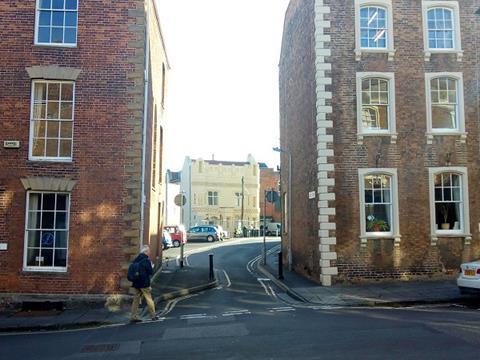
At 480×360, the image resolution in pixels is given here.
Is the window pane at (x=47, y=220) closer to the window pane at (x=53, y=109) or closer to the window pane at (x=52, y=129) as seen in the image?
the window pane at (x=52, y=129)

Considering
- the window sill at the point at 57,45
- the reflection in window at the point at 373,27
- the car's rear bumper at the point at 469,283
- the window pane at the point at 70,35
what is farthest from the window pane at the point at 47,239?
the reflection in window at the point at 373,27

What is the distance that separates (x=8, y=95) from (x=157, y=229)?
30.4 ft

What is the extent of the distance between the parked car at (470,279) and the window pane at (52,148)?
11.4 m

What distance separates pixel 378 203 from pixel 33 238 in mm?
11017

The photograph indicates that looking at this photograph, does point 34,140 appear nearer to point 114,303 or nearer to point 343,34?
point 114,303

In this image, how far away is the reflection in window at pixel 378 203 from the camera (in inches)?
695

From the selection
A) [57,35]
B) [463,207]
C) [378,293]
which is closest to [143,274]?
[378,293]

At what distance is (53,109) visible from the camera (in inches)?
578

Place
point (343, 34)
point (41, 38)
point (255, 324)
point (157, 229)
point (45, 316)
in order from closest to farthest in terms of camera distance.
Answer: point (255, 324)
point (45, 316)
point (41, 38)
point (343, 34)
point (157, 229)

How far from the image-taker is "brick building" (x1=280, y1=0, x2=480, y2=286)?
17.4 metres

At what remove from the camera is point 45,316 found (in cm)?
1281

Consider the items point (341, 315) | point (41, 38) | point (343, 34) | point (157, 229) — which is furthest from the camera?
point (157, 229)

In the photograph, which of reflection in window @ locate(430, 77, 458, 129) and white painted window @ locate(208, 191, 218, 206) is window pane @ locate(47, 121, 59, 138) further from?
white painted window @ locate(208, 191, 218, 206)

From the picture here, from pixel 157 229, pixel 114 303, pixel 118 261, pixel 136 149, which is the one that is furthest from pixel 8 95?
pixel 157 229
